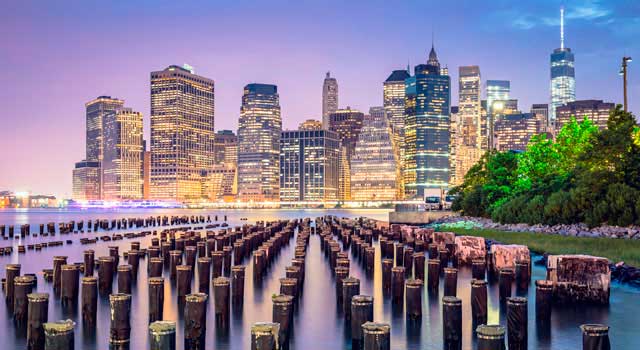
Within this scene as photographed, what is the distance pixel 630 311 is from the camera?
16.4 metres

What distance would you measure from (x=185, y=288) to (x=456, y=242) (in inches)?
571

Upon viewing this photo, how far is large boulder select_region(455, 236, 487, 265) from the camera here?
27078 mm

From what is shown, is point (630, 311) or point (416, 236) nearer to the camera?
point (630, 311)

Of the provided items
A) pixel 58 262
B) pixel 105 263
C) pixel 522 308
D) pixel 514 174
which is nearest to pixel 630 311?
pixel 522 308

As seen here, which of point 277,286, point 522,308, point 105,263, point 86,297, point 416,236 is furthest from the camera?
point 416,236

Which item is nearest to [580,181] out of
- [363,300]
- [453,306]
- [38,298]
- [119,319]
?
[453,306]

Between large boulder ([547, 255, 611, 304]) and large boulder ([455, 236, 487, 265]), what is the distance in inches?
381

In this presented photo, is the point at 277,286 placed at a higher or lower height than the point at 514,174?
lower

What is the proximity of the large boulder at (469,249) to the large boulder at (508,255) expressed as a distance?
147 inches

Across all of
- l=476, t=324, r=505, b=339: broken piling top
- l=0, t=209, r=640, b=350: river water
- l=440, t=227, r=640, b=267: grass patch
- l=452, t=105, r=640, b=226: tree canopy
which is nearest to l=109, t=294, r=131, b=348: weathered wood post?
l=0, t=209, r=640, b=350: river water

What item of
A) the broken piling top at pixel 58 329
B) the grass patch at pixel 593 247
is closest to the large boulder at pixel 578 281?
the grass patch at pixel 593 247

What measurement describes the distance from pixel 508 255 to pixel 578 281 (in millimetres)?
5707

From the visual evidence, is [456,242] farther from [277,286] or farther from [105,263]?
[105,263]

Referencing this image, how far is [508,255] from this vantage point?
22.9 meters
